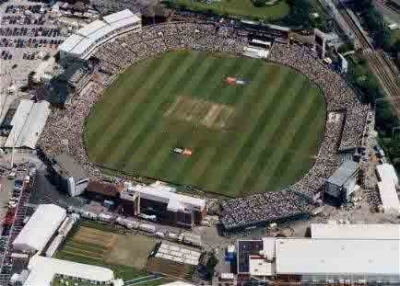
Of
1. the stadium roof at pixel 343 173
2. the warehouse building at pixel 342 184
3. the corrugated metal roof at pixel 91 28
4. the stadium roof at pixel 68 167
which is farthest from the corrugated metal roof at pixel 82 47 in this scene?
the warehouse building at pixel 342 184

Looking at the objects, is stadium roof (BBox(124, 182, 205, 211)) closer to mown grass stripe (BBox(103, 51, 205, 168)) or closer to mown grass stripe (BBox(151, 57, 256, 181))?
mown grass stripe (BBox(151, 57, 256, 181))

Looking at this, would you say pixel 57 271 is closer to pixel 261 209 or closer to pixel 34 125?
pixel 261 209

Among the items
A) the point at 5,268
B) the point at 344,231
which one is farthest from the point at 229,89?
the point at 5,268

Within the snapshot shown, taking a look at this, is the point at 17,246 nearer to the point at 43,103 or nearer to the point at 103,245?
the point at 103,245

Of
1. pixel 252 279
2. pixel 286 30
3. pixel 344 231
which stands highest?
pixel 286 30

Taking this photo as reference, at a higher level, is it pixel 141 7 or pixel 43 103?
pixel 141 7
